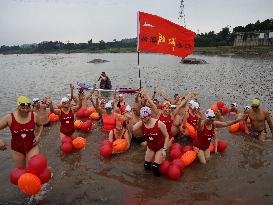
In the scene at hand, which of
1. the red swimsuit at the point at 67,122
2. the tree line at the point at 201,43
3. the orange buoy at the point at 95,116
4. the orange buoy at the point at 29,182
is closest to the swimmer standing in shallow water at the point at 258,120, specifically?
the red swimsuit at the point at 67,122

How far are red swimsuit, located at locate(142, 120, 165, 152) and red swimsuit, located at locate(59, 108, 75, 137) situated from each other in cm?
308

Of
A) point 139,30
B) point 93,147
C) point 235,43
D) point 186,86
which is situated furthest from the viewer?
point 235,43

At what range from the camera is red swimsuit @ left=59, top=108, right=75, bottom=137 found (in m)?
9.67

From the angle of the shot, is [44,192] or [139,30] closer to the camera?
[44,192]

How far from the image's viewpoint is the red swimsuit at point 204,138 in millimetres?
8500

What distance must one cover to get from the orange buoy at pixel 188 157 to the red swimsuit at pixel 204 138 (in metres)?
0.33

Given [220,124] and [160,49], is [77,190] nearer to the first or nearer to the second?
[220,124]

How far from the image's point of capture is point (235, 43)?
8562 cm

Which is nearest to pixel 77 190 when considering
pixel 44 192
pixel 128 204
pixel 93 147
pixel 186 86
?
pixel 44 192

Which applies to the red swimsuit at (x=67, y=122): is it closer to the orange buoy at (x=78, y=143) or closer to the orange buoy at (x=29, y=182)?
the orange buoy at (x=78, y=143)

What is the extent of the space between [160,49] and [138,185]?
458cm

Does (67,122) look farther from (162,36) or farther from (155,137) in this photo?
(162,36)

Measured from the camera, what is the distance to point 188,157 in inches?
332

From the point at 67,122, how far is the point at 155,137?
3494 mm
